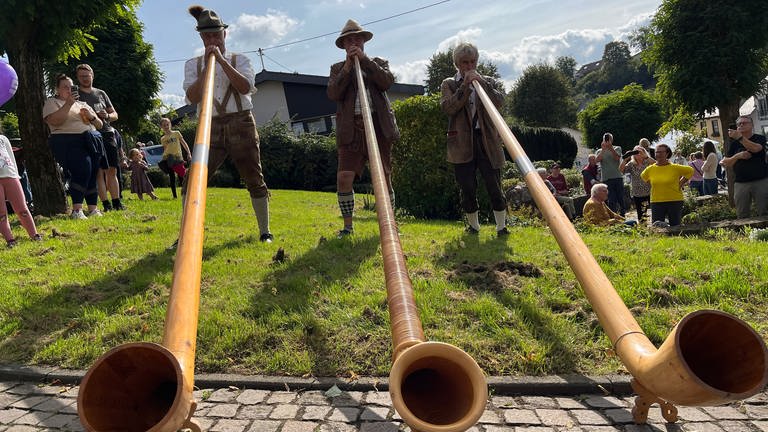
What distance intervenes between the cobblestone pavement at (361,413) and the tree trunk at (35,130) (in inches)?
228

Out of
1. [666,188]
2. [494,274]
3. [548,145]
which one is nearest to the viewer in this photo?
[494,274]

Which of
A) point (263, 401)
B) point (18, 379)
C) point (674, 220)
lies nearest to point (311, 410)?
point (263, 401)

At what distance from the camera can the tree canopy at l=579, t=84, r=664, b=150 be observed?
111 feet

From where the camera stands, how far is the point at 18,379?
125 inches

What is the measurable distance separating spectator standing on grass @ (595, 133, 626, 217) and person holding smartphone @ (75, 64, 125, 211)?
30.1 feet

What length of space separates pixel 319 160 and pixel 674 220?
563 inches

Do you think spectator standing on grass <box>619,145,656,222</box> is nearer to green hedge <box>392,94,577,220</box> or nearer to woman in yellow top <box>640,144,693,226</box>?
woman in yellow top <box>640,144,693,226</box>

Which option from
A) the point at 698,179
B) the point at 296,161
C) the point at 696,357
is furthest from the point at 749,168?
the point at 296,161

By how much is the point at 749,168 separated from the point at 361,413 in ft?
26.6

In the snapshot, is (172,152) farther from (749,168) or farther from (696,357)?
(696,357)

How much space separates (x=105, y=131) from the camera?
786cm

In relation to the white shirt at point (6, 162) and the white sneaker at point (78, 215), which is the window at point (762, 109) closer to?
the white sneaker at point (78, 215)

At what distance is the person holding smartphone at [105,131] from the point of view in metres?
7.45

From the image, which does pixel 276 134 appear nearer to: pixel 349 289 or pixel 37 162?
pixel 37 162
